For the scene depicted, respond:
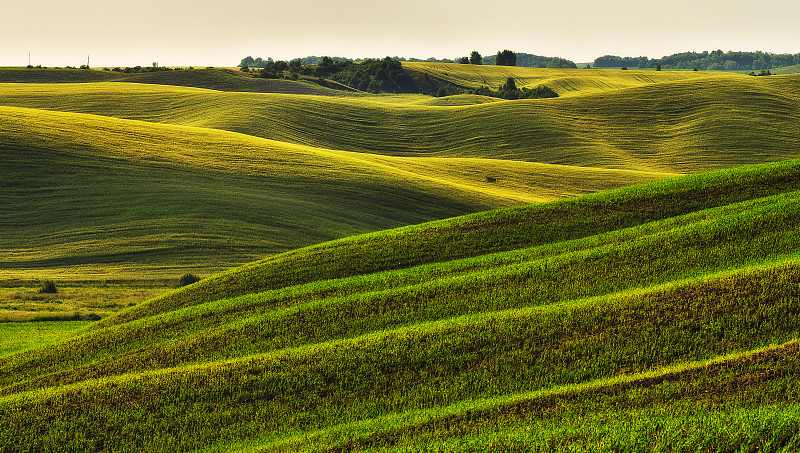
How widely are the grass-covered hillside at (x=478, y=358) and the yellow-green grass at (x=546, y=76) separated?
109341 millimetres

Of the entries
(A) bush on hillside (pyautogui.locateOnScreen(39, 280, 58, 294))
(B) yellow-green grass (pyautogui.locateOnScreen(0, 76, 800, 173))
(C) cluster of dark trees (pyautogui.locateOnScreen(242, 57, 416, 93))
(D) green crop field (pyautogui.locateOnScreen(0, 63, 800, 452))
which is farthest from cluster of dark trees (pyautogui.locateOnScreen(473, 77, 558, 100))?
(A) bush on hillside (pyautogui.locateOnScreen(39, 280, 58, 294))

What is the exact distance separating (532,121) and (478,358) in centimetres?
6810

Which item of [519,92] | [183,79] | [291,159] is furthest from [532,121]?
[183,79]

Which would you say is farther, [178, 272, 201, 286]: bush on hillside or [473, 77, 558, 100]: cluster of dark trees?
[473, 77, 558, 100]: cluster of dark trees

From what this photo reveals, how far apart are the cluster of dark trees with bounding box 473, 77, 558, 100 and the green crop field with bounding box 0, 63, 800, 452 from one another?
71735mm

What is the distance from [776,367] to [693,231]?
7.37 m

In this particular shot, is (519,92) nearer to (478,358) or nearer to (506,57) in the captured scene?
(506,57)

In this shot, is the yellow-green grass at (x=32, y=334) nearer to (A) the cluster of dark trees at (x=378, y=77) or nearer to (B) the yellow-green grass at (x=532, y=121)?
(B) the yellow-green grass at (x=532, y=121)

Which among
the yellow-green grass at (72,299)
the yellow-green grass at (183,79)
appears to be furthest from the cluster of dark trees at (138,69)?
the yellow-green grass at (72,299)

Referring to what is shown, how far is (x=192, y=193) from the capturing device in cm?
4097

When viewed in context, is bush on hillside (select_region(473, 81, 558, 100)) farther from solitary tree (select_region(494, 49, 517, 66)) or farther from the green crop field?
the green crop field

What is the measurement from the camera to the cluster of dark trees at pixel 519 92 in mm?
109975

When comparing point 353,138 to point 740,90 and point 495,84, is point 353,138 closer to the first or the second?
point 740,90

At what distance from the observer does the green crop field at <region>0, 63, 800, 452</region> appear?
33.5ft
